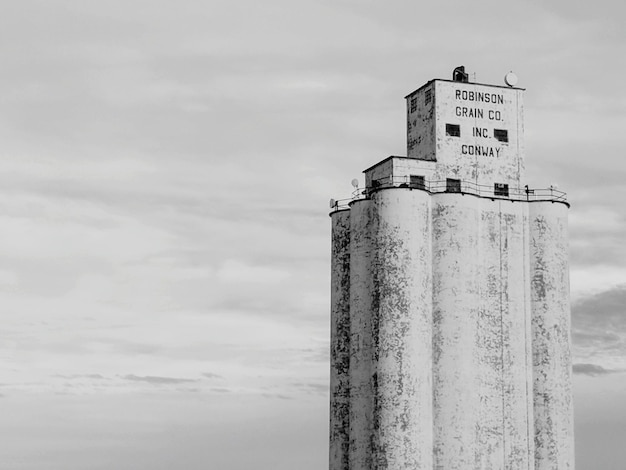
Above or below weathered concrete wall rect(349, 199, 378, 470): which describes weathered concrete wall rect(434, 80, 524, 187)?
above

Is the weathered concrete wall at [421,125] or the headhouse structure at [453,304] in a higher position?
the weathered concrete wall at [421,125]

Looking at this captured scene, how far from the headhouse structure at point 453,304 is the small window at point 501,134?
79 millimetres

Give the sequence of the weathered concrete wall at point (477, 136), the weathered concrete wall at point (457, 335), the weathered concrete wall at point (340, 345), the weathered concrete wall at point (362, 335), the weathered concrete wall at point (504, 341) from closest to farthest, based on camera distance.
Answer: the weathered concrete wall at point (457, 335) < the weathered concrete wall at point (362, 335) < the weathered concrete wall at point (504, 341) < the weathered concrete wall at point (477, 136) < the weathered concrete wall at point (340, 345)

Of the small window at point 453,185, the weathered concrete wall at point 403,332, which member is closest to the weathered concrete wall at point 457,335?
the weathered concrete wall at point 403,332

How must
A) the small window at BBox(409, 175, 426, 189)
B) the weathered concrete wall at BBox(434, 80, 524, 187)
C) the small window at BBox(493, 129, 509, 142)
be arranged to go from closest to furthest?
the small window at BBox(409, 175, 426, 189)
the weathered concrete wall at BBox(434, 80, 524, 187)
the small window at BBox(493, 129, 509, 142)

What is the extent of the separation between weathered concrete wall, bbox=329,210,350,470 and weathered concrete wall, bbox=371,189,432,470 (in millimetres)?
7592

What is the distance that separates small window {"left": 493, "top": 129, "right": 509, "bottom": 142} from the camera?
85.1 metres

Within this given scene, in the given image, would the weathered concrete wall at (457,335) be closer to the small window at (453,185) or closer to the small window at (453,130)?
the small window at (453,185)

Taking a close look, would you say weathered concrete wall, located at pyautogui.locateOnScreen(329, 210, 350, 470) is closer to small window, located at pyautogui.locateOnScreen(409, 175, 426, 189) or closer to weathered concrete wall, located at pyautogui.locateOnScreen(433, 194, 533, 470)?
small window, located at pyautogui.locateOnScreen(409, 175, 426, 189)

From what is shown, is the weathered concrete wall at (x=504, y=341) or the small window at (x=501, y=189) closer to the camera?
the weathered concrete wall at (x=504, y=341)

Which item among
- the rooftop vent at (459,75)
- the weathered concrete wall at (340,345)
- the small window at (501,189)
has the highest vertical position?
the rooftop vent at (459,75)

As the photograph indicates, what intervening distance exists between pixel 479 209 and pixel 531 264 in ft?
19.8

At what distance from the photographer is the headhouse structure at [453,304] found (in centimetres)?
7606

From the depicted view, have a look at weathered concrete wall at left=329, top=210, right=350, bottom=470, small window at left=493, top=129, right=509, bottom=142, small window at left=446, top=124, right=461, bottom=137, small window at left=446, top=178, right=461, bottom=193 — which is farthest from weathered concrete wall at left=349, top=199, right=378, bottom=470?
small window at left=493, top=129, right=509, bottom=142
